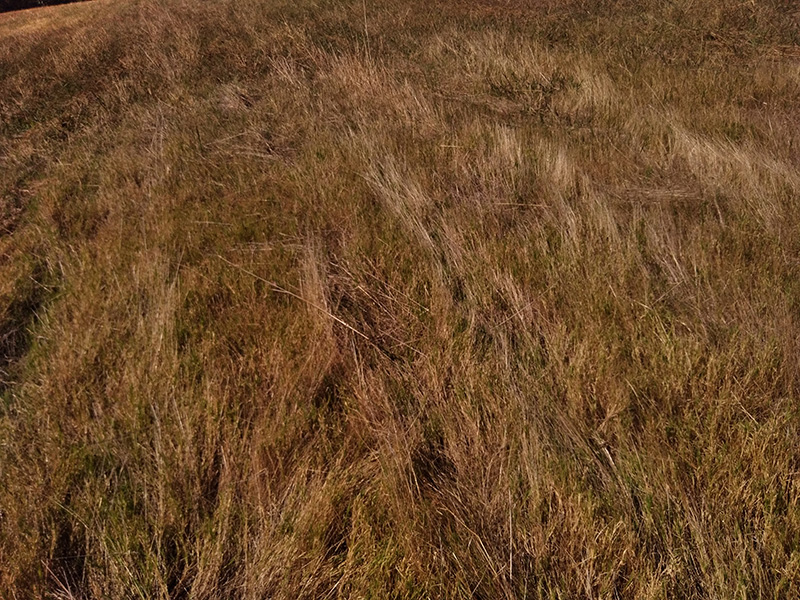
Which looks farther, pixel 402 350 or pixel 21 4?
pixel 21 4

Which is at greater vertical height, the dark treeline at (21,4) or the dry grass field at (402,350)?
the dark treeline at (21,4)

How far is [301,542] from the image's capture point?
1.42 meters

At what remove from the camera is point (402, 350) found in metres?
2.19

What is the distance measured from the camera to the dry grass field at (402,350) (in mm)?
1404

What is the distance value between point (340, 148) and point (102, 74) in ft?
12.4

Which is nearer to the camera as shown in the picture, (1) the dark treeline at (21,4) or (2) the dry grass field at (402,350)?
(2) the dry grass field at (402,350)

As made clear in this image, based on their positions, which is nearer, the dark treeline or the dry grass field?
the dry grass field

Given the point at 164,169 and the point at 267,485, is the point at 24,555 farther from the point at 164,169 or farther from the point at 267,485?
the point at 164,169

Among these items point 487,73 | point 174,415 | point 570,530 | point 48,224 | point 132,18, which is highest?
point 132,18

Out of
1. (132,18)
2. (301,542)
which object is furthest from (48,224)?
(132,18)

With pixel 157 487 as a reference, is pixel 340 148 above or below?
above

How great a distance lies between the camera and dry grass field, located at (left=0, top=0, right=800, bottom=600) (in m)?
1.40

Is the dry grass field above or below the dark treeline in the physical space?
below

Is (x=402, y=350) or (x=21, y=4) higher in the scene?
(x=21, y=4)
